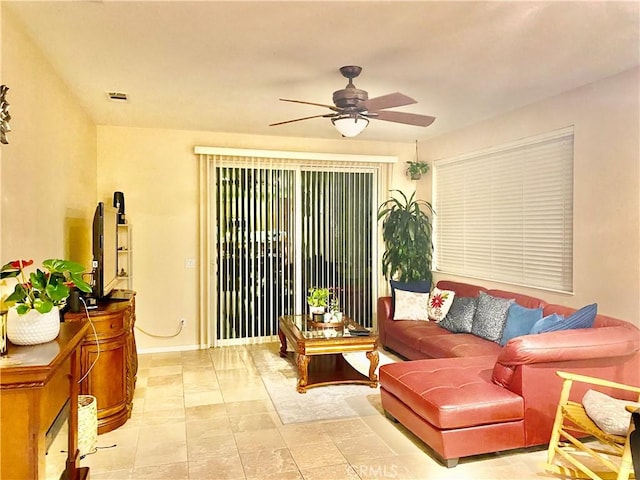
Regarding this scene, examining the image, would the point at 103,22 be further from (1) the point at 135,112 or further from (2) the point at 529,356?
(2) the point at 529,356

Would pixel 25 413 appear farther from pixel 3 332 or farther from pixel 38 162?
pixel 38 162

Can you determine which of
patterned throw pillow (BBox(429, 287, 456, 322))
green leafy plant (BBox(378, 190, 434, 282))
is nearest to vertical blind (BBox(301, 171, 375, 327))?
green leafy plant (BBox(378, 190, 434, 282))

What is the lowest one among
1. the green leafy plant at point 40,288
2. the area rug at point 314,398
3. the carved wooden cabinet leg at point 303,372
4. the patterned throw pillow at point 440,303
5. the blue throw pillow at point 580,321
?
the area rug at point 314,398

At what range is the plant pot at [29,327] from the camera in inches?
75.2

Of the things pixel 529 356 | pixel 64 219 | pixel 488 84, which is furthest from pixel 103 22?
pixel 529 356

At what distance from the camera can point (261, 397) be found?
3.92 m

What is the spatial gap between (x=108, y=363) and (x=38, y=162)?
145 cm

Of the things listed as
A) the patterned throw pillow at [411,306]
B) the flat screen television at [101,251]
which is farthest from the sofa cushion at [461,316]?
the flat screen television at [101,251]

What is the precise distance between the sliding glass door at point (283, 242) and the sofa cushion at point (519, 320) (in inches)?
91.2

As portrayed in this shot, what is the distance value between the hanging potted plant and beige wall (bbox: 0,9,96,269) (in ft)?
1.55

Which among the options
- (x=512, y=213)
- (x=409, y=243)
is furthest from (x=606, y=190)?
(x=409, y=243)

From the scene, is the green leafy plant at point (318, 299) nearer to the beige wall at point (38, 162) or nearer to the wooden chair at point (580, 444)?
the beige wall at point (38, 162)

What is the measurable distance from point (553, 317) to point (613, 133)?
1.47 metres

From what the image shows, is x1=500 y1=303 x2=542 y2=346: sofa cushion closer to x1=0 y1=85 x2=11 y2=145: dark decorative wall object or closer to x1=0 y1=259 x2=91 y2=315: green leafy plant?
x1=0 y1=259 x2=91 y2=315: green leafy plant
